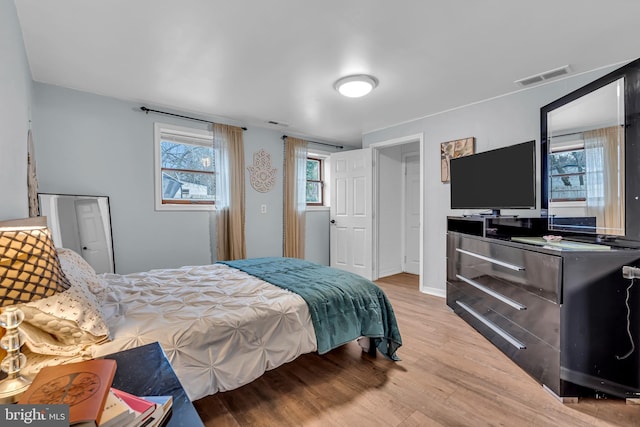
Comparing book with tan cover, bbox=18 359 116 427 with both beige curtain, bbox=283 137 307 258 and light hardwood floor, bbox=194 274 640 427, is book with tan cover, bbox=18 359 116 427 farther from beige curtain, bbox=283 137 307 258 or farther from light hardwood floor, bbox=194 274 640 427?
beige curtain, bbox=283 137 307 258

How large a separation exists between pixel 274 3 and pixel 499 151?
92.0 inches

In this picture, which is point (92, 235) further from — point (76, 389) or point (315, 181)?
point (315, 181)

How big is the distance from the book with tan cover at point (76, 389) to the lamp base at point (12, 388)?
8 centimetres

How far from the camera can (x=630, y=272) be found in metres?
1.66

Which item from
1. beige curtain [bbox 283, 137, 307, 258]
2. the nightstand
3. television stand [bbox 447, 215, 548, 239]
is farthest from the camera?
beige curtain [bbox 283, 137, 307, 258]

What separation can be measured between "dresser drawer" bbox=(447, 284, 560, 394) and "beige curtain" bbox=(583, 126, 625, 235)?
0.94m

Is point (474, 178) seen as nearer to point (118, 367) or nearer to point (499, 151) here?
point (499, 151)

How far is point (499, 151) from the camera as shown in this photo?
2.71 meters

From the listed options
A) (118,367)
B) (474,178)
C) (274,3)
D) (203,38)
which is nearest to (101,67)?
(203,38)

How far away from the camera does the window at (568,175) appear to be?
2180mm

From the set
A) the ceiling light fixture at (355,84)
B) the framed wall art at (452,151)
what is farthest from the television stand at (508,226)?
the ceiling light fixture at (355,84)

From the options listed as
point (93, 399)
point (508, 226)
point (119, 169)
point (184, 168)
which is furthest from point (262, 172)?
point (93, 399)

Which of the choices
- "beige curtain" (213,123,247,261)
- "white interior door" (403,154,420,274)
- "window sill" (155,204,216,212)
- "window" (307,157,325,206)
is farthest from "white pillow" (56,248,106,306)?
"white interior door" (403,154,420,274)

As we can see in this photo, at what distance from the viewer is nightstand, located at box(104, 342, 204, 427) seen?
728 millimetres
